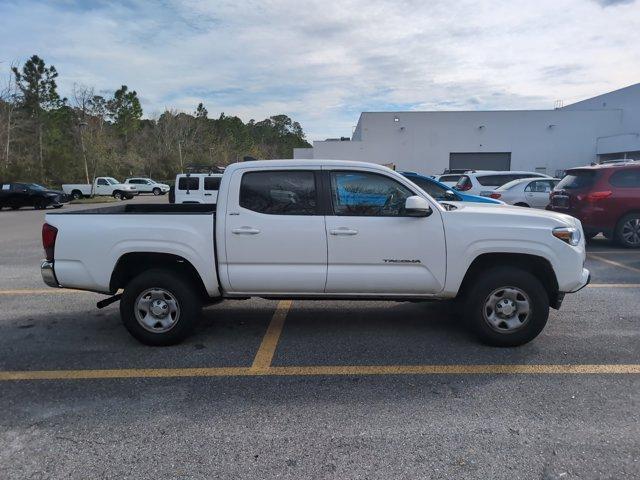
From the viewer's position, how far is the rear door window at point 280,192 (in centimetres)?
434

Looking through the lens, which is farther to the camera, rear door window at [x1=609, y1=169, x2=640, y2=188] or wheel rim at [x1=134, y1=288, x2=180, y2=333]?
rear door window at [x1=609, y1=169, x2=640, y2=188]

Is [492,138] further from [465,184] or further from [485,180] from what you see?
[465,184]

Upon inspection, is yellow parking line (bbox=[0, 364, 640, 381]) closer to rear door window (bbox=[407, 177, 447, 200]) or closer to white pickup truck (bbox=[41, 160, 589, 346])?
white pickup truck (bbox=[41, 160, 589, 346])

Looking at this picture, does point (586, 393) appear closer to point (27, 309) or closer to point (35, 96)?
point (27, 309)

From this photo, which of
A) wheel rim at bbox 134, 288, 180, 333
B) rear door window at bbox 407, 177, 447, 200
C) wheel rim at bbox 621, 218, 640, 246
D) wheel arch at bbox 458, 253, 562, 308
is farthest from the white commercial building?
wheel rim at bbox 134, 288, 180, 333

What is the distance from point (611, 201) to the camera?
30.1 feet

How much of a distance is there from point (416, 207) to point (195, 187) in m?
14.1

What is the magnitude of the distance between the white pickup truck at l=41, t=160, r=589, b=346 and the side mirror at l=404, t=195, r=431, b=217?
0.02m

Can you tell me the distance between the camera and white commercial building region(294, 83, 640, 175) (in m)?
37.5

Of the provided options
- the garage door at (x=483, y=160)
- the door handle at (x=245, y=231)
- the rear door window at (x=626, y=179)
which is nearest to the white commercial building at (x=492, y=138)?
the garage door at (x=483, y=160)

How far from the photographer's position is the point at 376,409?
333 centimetres

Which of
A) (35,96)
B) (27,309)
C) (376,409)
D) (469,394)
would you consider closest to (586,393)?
(469,394)

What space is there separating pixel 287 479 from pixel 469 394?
1.68 m

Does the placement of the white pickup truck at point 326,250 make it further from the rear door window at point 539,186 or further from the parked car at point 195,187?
the parked car at point 195,187
